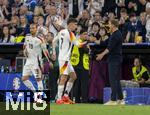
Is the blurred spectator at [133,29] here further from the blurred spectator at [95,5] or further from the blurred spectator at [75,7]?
the blurred spectator at [75,7]

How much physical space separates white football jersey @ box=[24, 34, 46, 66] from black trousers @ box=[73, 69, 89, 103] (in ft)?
4.68

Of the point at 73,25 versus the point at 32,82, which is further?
the point at 32,82

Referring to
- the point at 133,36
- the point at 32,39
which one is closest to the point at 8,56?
the point at 32,39

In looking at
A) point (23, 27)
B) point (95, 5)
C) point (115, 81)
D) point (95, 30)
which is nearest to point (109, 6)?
point (95, 5)

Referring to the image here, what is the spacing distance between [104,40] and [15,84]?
3.31 meters

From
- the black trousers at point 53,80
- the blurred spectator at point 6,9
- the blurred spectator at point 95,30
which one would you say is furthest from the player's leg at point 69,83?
the blurred spectator at point 6,9

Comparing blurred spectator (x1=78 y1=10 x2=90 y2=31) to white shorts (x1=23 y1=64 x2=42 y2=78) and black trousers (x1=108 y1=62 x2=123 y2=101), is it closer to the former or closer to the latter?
white shorts (x1=23 y1=64 x2=42 y2=78)

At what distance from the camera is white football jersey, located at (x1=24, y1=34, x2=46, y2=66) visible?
64.7 feet

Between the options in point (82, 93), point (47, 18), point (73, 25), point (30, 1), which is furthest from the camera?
point (30, 1)

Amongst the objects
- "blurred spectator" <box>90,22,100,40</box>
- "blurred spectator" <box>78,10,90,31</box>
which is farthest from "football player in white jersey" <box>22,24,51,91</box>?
"blurred spectator" <box>78,10,90,31</box>

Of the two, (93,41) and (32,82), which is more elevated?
(93,41)

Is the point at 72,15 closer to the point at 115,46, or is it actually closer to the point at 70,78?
the point at 70,78

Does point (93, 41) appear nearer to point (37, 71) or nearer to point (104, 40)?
point (104, 40)

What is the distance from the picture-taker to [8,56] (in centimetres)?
2267
